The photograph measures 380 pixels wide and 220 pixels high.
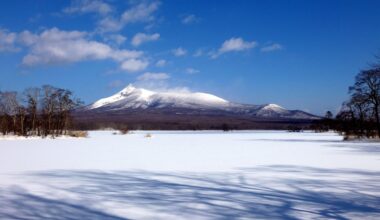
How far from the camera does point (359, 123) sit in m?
38.8

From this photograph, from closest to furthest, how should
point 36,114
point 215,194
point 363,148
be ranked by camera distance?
point 215,194 < point 363,148 < point 36,114

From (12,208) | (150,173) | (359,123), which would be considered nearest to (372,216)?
(12,208)

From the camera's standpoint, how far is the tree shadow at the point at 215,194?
20.8 feet

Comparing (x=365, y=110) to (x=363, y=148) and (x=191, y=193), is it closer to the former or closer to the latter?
(x=363, y=148)

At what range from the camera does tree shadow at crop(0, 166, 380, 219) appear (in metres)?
6.35

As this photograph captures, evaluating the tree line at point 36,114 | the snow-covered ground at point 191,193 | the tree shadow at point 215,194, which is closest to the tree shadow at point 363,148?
the snow-covered ground at point 191,193

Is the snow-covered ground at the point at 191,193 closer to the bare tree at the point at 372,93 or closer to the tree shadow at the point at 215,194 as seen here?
the tree shadow at the point at 215,194

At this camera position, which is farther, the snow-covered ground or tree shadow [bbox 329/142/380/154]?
tree shadow [bbox 329/142/380/154]

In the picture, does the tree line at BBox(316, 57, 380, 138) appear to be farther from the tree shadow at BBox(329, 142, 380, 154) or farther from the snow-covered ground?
the snow-covered ground

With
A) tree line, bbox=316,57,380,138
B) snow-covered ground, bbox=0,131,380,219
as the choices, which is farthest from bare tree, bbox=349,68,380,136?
snow-covered ground, bbox=0,131,380,219

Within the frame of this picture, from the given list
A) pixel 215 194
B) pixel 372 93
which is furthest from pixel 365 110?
pixel 215 194

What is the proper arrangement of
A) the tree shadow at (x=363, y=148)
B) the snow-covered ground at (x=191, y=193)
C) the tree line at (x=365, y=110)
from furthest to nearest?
1. the tree line at (x=365, y=110)
2. the tree shadow at (x=363, y=148)
3. the snow-covered ground at (x=191, y=193)

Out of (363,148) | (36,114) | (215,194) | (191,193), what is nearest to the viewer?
(215,194)

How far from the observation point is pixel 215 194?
26.1 feet
